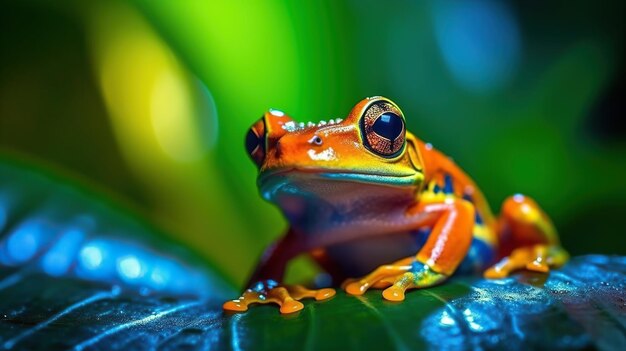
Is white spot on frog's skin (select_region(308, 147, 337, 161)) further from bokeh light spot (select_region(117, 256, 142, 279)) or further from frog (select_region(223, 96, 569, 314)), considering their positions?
bokeh light spot (select_region(117, 256, 142, 279))

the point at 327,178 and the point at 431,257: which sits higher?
the point at 327,178

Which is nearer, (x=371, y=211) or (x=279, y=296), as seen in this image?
(x=279, y=296)

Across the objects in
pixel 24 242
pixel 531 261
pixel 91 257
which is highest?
pixel 24 242

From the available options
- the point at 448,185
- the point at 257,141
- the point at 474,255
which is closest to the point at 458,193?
the point at 448,185

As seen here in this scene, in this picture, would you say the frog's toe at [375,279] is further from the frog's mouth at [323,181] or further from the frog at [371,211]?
the frog's mouth at [323,181]

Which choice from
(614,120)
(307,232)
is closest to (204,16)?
(307,232)

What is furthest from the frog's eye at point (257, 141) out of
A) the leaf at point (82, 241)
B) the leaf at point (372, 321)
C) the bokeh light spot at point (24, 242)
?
the bokeh light spot at point (24, 242)

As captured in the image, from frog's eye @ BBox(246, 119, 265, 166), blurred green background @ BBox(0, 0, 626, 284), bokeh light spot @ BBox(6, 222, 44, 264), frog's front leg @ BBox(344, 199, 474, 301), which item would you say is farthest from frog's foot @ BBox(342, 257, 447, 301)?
blurred green background @ BBox(0, 0, 626, 284)

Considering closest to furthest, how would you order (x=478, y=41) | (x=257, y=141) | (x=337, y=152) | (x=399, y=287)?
(x=399, y=287), (x=337, y=152), (x=257, y=141), (x=478, y=41)

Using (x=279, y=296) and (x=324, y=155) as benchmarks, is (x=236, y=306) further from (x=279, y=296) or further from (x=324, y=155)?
(x=324, y=155)
